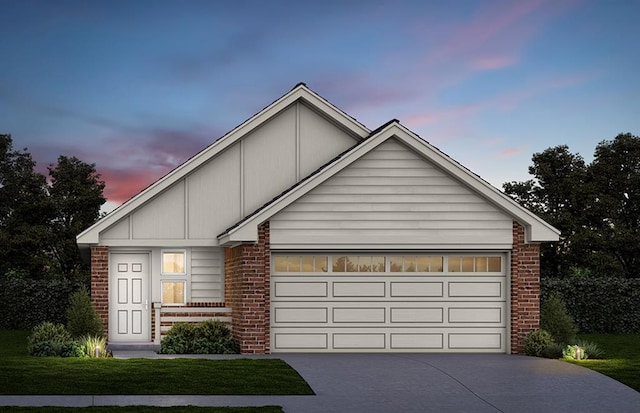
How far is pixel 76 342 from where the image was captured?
21.4 m

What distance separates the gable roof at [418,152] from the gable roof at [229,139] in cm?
342

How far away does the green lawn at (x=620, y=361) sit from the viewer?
17.7m

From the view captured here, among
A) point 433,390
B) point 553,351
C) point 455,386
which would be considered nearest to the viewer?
point 433,390

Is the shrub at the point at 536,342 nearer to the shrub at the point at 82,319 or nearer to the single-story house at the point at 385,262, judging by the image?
the single-story house at the point at 385,262

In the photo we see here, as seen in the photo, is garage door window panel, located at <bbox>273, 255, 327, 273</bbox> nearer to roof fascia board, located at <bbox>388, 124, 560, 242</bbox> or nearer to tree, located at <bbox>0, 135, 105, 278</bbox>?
roof fascia board, located at <bbox>388, 124, 560, 242</bbox>

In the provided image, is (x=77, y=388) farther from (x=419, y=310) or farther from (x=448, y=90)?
(x=448, y=90)

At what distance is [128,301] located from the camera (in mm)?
25688

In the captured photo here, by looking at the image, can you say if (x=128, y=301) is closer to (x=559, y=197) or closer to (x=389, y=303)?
(x=389, y=303)

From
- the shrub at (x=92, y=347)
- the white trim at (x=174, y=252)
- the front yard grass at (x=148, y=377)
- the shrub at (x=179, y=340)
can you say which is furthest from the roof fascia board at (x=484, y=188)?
the shrub at (x=92, y=347)

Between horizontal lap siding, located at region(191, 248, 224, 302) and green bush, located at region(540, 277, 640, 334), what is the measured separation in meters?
13.1

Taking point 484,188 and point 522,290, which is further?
point 522,290

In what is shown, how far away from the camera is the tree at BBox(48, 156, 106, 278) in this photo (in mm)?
43406

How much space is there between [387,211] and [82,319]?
8.69m

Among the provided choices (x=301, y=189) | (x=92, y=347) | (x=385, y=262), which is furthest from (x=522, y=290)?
(x=92, y=347)
